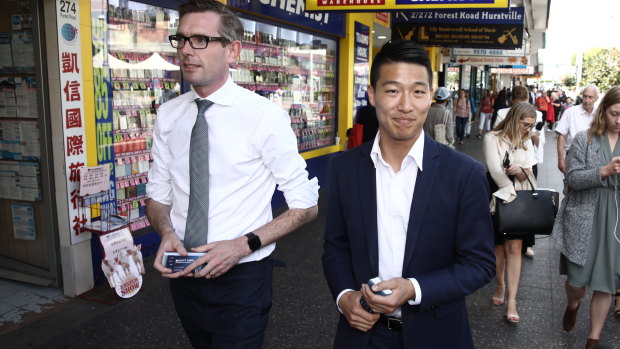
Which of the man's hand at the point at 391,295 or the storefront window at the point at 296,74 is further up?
the storefront window at the point at 296,74

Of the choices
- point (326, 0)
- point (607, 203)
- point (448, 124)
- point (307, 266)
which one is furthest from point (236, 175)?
point (448, 124)

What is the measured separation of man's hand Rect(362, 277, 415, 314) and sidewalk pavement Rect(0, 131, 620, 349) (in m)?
2.43

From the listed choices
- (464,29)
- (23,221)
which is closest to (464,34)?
(464,29)

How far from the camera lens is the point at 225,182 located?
2.22 m

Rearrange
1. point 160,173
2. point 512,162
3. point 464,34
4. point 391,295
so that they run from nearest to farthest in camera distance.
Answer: point 391,295 < point 160,173 < point 512,162 < point 464,34

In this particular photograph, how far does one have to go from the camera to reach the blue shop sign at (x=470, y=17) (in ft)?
35.0

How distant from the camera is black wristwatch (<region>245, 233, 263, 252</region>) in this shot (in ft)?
7.00

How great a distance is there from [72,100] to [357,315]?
3706mm

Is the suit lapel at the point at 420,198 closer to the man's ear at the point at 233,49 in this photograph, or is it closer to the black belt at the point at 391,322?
the black belt at the point at 391,322

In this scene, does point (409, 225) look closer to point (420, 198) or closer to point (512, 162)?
point (420, 198)

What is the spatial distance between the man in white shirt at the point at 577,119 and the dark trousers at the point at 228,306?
5168 mm

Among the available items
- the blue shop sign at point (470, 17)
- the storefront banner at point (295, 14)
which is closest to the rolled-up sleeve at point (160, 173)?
the storefront banner at point (295, 14)

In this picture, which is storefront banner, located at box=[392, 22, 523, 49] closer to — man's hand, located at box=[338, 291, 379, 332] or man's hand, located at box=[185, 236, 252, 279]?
man's hand, located at box=[185, 236, 252, 279]

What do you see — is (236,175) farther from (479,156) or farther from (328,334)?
(479,156)
